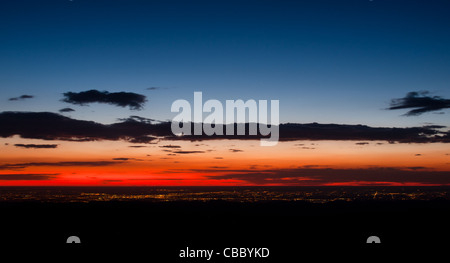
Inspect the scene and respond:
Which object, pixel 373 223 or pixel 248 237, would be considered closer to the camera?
pixel 248 237
